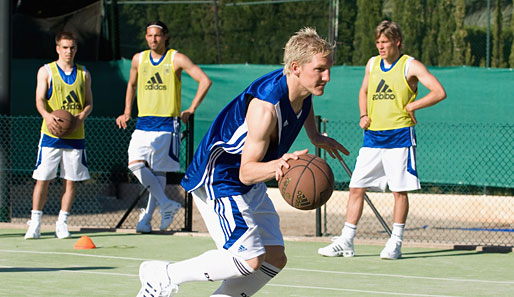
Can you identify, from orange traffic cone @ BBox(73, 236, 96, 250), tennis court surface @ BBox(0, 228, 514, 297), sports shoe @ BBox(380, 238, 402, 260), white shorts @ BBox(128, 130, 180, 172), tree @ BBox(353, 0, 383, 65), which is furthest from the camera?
tree @ BBox(353, 0, 383, 65)

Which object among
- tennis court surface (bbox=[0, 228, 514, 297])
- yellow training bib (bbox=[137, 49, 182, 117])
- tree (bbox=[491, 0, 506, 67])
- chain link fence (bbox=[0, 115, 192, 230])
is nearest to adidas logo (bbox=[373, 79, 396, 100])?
tennis court surface (bbox=[0, 228, 514, 297])

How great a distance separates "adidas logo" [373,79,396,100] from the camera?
8.79m

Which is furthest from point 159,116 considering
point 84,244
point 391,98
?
point 391,98

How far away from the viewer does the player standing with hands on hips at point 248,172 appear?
5020 mm

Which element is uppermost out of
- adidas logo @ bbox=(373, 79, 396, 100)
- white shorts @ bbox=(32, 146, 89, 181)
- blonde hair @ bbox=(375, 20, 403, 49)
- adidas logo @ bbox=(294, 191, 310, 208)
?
blonde hair @ bbox=(375, 20, 403, 49)

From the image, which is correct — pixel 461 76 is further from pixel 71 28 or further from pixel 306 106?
pixel 306 106

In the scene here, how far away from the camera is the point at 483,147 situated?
41.4 feet

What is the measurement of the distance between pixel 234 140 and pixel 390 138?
148 inches

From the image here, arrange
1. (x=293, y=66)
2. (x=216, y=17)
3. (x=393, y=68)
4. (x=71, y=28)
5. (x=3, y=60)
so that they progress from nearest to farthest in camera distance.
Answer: (x=293, y=66) < (x=393, y=68) < (x=3, y=60) < (x=71, y=28) < (x=216, y=17)

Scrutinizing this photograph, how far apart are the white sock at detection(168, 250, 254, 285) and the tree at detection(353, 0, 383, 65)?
11290 millimetres

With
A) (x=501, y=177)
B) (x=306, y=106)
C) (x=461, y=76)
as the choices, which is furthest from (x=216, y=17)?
(x=306, y=106)

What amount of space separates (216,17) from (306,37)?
12.0m

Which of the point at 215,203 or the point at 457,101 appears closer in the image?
the point at 215,203

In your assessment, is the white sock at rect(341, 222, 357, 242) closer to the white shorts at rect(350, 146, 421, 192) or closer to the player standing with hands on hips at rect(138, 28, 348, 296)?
the white shorts at rect(350, 146, 421, 192)
